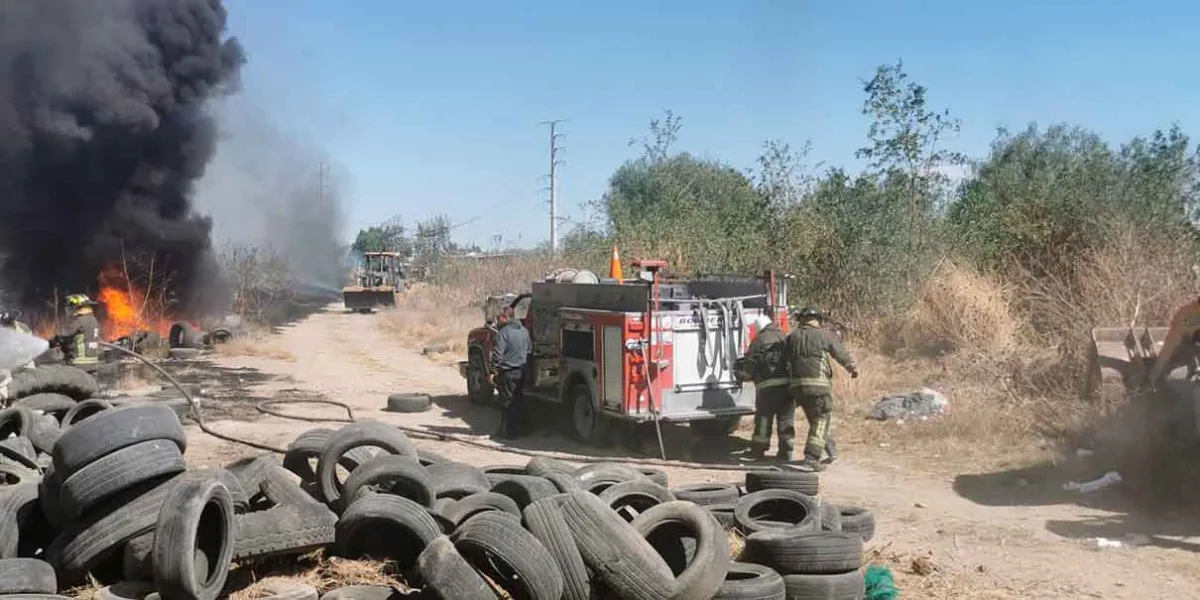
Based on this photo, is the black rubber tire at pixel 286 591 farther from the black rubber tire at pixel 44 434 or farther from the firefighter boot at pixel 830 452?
the firefighter boot at pixel 830 452

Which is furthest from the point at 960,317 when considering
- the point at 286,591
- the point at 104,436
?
the point at 104,436

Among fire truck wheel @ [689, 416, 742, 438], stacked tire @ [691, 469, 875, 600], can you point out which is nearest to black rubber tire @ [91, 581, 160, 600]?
stacked tire @ [691, 469, 875, 600]

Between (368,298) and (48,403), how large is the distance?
32.3m

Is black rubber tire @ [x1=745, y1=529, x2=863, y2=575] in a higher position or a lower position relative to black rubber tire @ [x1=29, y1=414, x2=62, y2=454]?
lower

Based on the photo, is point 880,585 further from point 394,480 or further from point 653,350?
point 653,350

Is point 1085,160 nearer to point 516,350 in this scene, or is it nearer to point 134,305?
point 516,350

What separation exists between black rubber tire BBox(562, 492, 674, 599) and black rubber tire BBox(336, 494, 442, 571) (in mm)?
964

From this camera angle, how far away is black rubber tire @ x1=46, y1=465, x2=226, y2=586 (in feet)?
18.7

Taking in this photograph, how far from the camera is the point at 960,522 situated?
334 inches

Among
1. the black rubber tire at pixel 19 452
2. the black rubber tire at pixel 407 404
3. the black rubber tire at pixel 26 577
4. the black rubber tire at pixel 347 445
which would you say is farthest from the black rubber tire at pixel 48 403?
the black rubber tire at pixel 26 577

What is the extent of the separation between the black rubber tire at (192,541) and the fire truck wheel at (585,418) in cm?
639

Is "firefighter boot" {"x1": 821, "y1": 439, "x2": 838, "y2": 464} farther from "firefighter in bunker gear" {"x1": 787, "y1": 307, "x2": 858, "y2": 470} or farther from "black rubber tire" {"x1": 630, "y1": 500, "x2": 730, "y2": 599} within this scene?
"black rubber tire" {"x1": 630, "y1": 500, "x2": 730, "y2": 599}

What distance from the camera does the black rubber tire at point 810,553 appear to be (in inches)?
244

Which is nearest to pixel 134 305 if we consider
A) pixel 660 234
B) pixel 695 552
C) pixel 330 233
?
pixel 660 234
